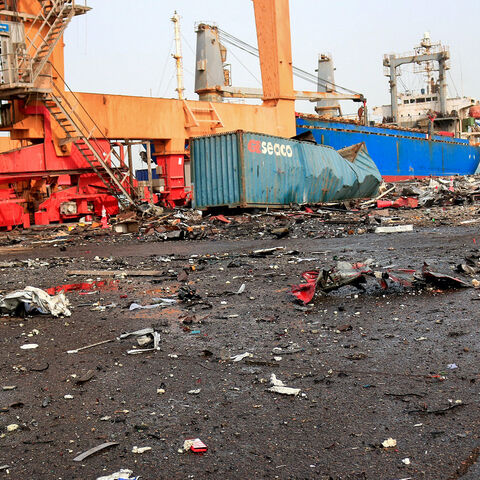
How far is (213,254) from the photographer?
1034 centimetres

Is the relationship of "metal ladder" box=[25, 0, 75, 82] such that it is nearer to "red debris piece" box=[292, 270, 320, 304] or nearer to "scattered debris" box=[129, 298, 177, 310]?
"scattered debris" box=[129, 298, 177, 310]

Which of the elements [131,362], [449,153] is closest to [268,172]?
[131,362]

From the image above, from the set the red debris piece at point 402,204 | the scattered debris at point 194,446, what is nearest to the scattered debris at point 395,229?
the red debris piece at point 402,204

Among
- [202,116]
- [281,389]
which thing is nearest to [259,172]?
[202,116]

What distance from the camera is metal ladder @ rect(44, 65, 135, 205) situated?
17.9m

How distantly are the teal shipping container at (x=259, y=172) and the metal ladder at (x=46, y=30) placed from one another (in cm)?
494

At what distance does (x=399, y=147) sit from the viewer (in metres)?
34.8

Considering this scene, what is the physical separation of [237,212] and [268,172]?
1.53m

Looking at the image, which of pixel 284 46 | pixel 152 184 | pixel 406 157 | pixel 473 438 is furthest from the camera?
pixel 406 157

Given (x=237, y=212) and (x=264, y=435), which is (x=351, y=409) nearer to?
(x=264, y=435)

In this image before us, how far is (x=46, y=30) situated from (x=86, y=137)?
348 centimetres

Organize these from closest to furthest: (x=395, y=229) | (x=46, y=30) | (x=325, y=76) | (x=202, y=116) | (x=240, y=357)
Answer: (x=240, y=357), (x=395, y=229), (x=46, y=30), (x=202, y=116), (x=325, y=76)

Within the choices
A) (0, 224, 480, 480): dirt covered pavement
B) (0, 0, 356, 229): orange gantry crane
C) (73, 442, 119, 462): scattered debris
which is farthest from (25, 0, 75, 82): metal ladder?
(73, 442, 119, 462): scattered debris

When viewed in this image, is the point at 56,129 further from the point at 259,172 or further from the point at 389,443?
the point at 389,443
